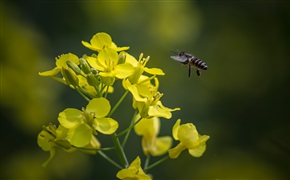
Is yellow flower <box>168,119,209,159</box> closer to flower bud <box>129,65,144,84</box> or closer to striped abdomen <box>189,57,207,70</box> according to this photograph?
flower bud <box>129,65,144,84</box>

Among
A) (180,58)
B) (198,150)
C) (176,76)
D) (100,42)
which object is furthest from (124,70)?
(176,76)

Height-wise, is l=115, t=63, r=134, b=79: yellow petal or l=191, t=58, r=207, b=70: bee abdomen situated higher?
l=191, t=58, r=207, b=70: bee abdomen

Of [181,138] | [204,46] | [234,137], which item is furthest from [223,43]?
[181,138]

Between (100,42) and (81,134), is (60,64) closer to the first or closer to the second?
(100,42)

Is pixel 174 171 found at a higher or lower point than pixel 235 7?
lower

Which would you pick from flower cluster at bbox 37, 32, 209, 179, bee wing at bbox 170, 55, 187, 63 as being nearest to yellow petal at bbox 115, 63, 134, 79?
→ flower cluster at bbox 37, 32, 209, 179

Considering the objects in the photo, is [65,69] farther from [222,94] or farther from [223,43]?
[223,43]
